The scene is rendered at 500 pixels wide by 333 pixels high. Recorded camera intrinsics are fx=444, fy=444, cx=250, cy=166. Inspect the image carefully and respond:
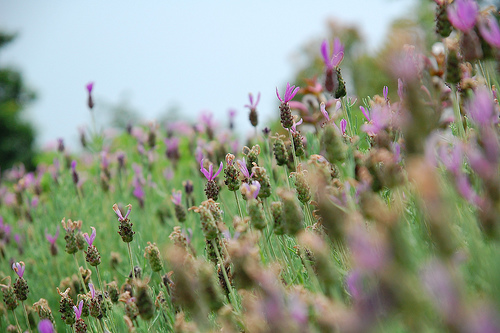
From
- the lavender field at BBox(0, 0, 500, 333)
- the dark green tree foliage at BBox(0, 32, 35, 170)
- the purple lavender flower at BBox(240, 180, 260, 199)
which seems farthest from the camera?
the dark green tree foliage at BBox(0, 32, 35, 170)

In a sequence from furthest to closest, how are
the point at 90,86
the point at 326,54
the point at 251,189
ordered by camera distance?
Answer: the point at 90,86 → the point at 326,54 → the point at 251,189

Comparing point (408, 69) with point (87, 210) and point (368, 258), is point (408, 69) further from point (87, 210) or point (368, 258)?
point (87, 210)

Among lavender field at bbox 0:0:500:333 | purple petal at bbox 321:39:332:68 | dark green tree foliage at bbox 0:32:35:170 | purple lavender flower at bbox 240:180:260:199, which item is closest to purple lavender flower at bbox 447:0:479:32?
lavender field at bbox 0:0:500:333

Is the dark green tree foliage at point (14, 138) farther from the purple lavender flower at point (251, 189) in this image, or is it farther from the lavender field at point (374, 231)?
the purple lavender flower at point (251, 189)

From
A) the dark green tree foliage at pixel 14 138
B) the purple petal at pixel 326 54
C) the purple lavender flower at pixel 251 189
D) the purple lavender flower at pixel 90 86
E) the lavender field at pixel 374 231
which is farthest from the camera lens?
the dark green tree foliage at pixel 14 138

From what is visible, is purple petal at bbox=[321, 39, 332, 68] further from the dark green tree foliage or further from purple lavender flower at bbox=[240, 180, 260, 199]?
the dark green tree foliage

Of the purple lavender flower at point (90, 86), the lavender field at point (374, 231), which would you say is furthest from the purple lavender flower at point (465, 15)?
the purple lavender flower at point (90, 86)

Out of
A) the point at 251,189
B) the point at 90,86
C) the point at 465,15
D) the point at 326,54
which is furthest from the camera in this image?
the point at 90,86

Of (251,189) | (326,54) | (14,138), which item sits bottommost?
(251,189)

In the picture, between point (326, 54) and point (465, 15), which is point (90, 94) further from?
point (465, 15)

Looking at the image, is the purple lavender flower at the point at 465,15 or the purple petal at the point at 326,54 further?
the purple petal at the point at 326,54

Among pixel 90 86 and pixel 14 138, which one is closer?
pixel 90 86

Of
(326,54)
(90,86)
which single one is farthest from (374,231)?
(90,86)

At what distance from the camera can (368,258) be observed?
597 millimetres
